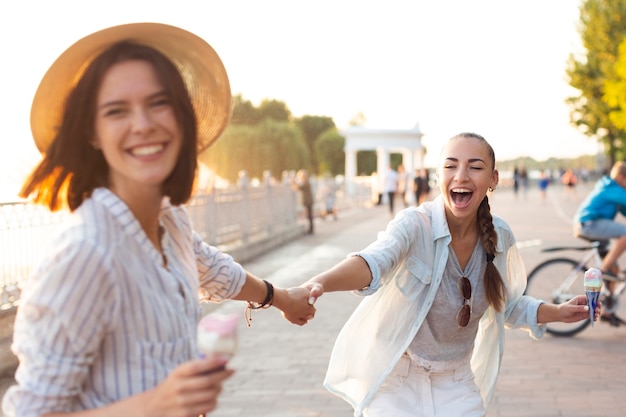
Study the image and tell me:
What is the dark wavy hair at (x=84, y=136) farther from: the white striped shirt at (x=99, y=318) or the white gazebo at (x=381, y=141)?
the white gazebo at (x=381, y=141)

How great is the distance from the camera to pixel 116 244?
1.86 metres

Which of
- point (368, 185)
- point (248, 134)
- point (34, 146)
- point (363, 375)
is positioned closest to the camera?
point (34, 146)

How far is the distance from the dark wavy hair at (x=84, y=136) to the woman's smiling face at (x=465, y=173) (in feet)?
5.49

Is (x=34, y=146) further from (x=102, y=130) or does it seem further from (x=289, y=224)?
(x=289, y=224)

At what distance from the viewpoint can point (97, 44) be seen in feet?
6.81

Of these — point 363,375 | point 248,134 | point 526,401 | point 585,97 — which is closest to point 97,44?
point 363,375

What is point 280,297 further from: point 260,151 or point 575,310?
point 260,151

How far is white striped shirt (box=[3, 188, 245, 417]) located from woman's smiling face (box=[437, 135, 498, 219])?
5.63ft

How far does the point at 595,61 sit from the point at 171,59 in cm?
4809

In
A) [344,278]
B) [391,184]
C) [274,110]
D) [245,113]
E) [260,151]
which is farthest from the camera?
[274,110]

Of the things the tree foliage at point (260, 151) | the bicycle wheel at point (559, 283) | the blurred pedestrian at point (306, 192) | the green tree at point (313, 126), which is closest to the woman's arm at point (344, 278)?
the bicycle wheel at point (559, 283)

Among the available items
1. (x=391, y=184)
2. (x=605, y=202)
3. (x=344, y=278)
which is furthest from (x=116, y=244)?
(x=391, y=184)

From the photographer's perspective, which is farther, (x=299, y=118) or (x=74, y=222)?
(x=299, y=118)

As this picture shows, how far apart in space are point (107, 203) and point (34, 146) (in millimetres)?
432
